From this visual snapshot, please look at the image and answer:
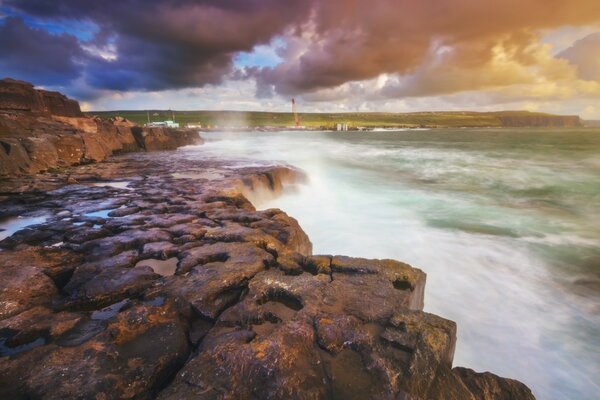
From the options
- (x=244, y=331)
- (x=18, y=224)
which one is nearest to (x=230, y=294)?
(x=244, y=331)

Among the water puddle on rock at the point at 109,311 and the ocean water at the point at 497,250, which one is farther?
the ocean water at the point at 497,250

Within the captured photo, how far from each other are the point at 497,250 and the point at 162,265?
823 centimetres

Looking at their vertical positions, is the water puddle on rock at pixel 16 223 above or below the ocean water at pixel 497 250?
above

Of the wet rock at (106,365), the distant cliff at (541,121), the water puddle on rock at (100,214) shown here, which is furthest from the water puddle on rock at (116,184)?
the distant cliff at (541,121)

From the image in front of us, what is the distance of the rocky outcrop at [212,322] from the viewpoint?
215 cm

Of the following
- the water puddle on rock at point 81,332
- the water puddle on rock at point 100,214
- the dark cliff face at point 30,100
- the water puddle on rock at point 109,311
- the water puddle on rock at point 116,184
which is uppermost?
the dark cliff face at point 30,100

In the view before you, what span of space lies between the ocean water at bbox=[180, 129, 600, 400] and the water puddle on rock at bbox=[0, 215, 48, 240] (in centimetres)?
572

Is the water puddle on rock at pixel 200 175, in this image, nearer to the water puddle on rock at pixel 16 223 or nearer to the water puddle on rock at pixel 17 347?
the water puddle on rock at pixel 16 223

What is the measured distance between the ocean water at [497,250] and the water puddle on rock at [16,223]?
5.72m

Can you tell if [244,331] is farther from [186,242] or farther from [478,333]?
[478,333]

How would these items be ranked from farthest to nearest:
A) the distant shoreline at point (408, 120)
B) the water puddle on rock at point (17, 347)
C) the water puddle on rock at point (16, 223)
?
1. the distant shoreline at point (408, 120)
2. the water puddle on rock at point (16, 223)
3. the water puddle on rock at point (17, 347)

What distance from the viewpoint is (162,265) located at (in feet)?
13.1

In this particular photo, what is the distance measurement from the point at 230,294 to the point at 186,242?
1706mm

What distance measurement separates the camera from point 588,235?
918cm
